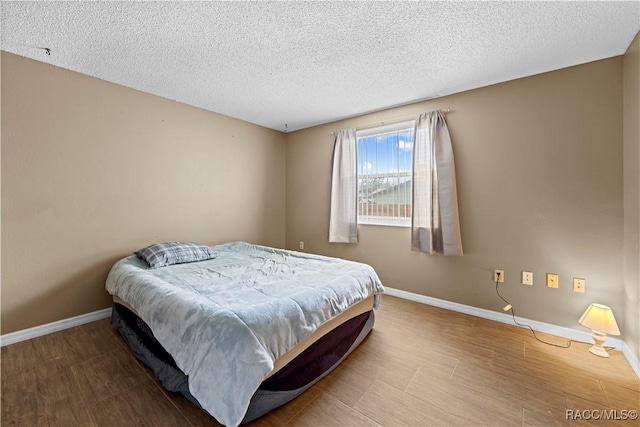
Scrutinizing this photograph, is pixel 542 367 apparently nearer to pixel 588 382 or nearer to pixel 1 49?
pixel 588 382

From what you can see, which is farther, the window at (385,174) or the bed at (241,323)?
the window at (385,174)

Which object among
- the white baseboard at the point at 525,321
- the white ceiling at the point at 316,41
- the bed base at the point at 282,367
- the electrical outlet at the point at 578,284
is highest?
the white ceiling at the point at 316,41

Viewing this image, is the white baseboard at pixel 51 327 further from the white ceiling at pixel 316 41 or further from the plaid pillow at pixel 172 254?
the white ceiling at pixel 316 41

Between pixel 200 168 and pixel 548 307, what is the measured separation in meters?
3.95

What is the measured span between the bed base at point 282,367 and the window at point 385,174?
5.04ft

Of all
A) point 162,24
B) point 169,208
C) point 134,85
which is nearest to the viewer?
point 162,24

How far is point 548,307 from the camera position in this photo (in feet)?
7.63

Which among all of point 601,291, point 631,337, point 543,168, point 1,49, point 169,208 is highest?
point 1,49

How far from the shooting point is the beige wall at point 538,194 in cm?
211

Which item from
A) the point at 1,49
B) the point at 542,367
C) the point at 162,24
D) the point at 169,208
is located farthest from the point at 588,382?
the point at 1,49

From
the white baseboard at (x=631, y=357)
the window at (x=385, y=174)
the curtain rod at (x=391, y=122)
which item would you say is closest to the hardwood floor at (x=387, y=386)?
the white baseboard at (x=631, y=357)

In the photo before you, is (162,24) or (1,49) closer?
(162,24)

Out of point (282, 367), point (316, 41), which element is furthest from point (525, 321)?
point (316, 41)

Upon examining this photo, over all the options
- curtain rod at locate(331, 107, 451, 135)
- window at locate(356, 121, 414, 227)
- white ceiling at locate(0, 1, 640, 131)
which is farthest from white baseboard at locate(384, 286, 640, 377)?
white ceiling at locate(0, 1, 640, 131)
